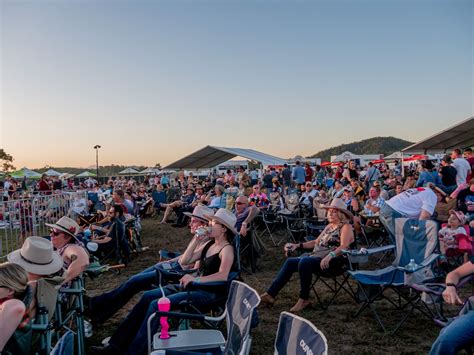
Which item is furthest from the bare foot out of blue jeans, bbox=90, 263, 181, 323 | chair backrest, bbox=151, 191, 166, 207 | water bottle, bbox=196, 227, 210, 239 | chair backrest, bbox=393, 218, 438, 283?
chair backrest, bbox=151, 191, 166, 207

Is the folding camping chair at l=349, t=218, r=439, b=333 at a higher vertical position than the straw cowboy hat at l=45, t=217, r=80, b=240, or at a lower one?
lower

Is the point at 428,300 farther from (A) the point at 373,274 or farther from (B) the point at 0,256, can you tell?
(B) the point at 0,256

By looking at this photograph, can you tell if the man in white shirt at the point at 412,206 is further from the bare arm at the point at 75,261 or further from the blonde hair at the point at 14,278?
the blonde hair at the point at 14,278

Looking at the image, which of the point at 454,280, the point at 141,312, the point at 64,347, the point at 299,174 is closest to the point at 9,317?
the point at 64,347

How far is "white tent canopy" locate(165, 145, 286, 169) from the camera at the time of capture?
1952 cm

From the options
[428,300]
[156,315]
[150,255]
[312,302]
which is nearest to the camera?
[156,315]

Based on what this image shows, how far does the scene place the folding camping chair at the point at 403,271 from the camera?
3.98 meters

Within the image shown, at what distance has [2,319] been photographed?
87.0 inches

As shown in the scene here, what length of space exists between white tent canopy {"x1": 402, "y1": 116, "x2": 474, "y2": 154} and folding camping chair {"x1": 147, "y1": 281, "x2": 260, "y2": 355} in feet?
43.4

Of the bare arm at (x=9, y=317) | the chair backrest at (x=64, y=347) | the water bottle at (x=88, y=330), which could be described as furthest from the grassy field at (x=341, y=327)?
the chair backrest at (x=64, y=347)

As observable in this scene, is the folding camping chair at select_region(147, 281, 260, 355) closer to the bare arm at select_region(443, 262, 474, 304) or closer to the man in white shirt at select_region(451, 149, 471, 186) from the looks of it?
the bare arm at select_region(443, 262, 474, 304)

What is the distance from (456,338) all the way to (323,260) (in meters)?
1.98

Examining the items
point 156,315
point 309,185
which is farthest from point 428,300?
point 309,185

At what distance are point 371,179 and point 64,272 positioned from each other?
12.4 m
